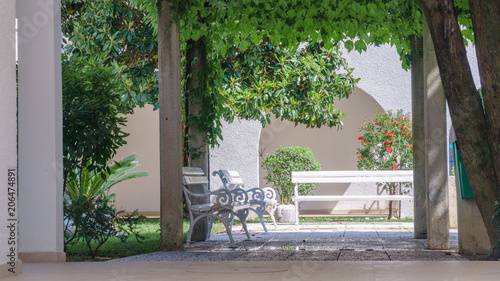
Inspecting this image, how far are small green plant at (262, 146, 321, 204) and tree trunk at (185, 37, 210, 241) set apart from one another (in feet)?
15.8

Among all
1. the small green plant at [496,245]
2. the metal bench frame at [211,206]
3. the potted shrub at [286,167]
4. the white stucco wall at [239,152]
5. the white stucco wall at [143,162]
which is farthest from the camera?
the white stucco wall at [143,162]

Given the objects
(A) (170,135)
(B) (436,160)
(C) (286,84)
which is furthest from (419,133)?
(C) (286,84)

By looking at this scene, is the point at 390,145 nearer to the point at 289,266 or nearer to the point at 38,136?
the point at 289,266

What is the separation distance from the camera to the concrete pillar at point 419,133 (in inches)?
332

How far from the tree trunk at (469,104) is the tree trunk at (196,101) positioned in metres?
3.39

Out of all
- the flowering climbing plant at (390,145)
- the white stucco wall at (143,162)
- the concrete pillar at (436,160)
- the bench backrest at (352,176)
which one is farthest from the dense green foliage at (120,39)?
the concrete pillar at (436,160)

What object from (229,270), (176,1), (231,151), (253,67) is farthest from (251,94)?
(229,270)

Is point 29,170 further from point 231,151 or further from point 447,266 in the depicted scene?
point 231,151

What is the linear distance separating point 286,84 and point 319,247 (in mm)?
5139

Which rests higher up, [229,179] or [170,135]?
[170,135]

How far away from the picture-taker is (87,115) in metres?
6.64

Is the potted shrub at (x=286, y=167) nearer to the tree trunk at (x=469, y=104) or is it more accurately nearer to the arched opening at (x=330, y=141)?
the arched opening at (x=330, y=141)

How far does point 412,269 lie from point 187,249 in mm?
3292

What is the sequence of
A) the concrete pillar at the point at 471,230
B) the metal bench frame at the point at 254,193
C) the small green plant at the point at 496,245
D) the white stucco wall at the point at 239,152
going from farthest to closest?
the white stucco wall at the point at 239,152 → the metal bench frame at the point at 254,193 → the concrete pillar at the point at 471,230 → the small green plant at the point at 496,245
